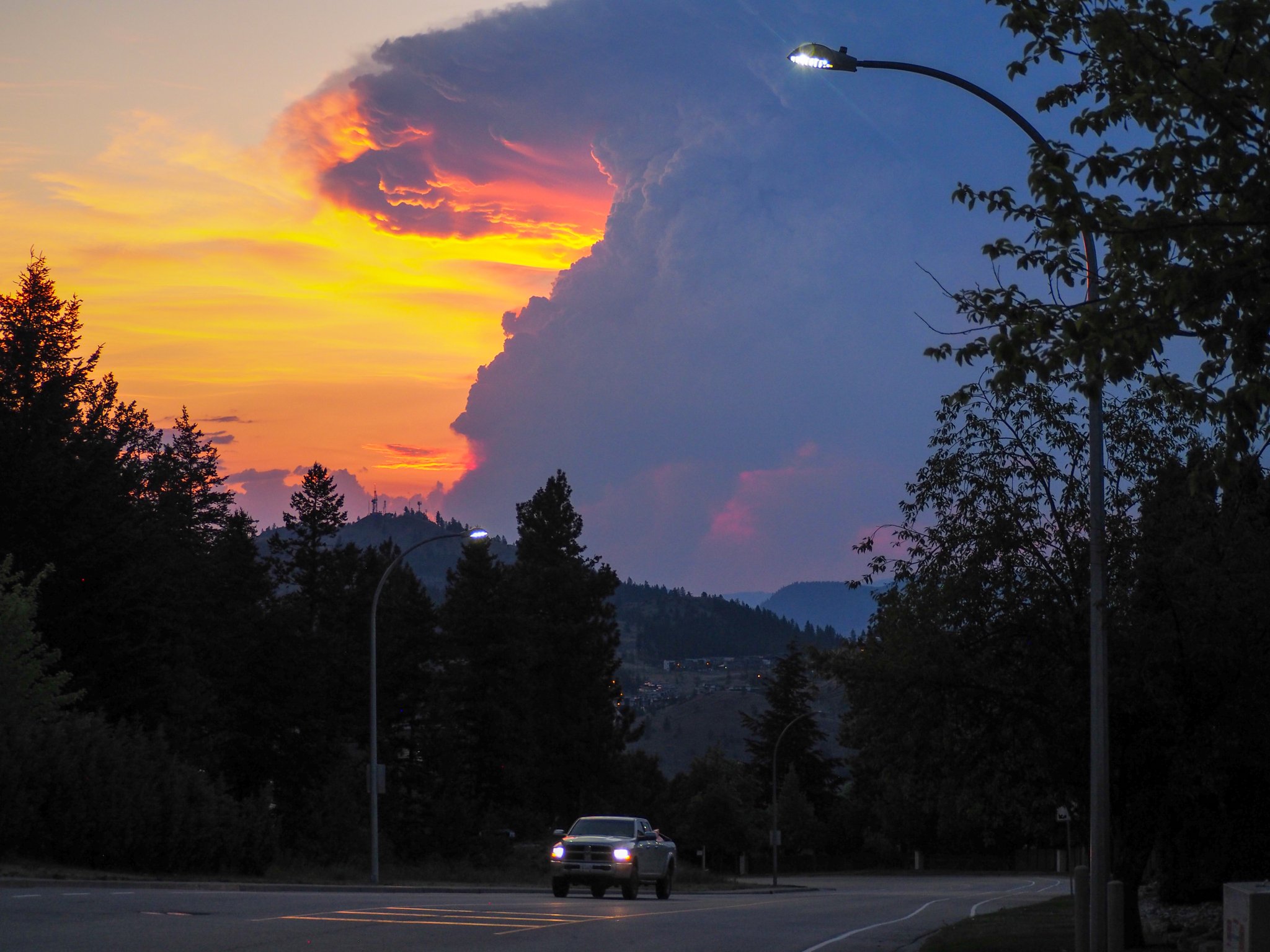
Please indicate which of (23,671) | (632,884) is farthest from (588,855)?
(23,671)

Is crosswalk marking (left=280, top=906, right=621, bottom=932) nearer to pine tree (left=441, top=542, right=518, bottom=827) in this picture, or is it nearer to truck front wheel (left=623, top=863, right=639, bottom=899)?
truck front wheel (left=623, top=863, right=639, bottom=899)

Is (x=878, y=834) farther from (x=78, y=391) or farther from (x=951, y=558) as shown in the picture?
(x=951, y=558)

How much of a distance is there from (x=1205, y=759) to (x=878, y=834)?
96488 millimetres

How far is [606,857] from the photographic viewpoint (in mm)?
30500

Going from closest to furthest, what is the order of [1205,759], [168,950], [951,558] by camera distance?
[168,950], [1205,759], [951,558]

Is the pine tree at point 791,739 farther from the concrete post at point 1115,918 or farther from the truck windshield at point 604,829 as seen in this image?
the concrete post at point 1115,918

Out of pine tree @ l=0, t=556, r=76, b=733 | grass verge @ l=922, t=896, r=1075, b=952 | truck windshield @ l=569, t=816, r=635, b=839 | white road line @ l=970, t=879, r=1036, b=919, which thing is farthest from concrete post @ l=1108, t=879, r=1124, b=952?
pine tree @ l=0, t=556, r=76, b=733

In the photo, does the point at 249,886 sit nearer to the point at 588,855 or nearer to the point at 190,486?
the point at 588,855

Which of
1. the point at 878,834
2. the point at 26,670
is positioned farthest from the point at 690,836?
the point at 26,670

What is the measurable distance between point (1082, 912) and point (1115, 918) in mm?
1194

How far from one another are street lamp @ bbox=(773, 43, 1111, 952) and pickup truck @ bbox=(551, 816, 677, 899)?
16.6 metres

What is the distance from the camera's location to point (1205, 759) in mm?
17891

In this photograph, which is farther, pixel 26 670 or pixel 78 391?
pixel 78 391

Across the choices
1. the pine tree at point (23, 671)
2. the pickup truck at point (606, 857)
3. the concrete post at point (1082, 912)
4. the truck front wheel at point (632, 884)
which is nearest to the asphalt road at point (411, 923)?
the truck front wheel at point (632, 884)
